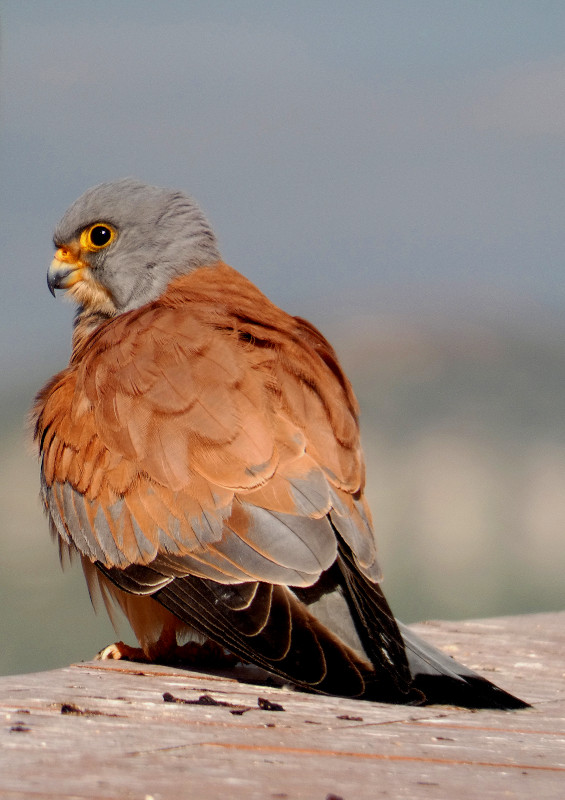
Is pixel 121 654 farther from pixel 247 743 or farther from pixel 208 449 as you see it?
pixel 247 743

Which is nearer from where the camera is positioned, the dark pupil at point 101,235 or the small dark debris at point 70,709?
the small dark debris at point 70,709

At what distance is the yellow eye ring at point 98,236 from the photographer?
5289 mm

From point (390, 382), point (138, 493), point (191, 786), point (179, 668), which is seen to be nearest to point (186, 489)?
point (138, 493)

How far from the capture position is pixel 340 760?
106 inches

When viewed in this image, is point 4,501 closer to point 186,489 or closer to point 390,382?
point 390,382

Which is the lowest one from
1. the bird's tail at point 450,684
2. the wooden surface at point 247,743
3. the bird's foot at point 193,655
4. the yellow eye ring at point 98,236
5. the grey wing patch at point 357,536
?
the wooden surface at point 247,743

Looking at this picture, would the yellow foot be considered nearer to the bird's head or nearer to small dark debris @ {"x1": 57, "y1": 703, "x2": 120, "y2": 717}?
small dark debris @ {"x1": 57, "y1": 703, "x2": 120, "y2": 717}

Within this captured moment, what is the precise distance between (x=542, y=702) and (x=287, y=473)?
3.04 ft

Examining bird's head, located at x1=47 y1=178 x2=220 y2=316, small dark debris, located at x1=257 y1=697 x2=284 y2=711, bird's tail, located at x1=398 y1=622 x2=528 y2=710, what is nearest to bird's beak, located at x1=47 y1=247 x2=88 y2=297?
bird's head, located at x1=47 y1=178 x2=220 y2=316

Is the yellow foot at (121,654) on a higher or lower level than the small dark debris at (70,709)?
higher

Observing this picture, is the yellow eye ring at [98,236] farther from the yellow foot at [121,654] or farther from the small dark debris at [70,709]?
the small dark debris at [70,709]

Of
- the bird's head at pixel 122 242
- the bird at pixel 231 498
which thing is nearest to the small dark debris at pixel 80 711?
the bird at pixel 231 498

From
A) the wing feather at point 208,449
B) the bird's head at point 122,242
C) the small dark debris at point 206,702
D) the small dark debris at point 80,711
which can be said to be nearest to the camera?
the small dark debris at point 80,711

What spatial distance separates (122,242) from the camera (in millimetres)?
5250
